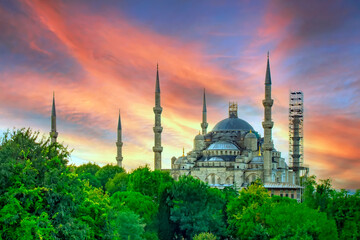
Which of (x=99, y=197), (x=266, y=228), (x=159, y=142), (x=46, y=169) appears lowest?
(x=266, y=228)

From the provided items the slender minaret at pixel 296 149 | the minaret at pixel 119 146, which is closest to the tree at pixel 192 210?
the slender minaret at pixel 296 149

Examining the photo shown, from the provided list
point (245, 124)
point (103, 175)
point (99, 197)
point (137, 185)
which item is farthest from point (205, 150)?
point (99, 197)

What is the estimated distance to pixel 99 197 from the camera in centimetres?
2228

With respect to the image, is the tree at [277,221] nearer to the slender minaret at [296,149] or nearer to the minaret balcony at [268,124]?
the minaret balcony at [268,124]

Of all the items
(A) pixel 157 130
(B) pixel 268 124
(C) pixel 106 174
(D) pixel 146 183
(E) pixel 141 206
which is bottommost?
(E) pixel 141 206

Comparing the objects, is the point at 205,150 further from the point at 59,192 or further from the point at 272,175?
the point at 59,192

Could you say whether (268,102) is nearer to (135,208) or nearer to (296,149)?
(296,149)

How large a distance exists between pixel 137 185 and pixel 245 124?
42320mm

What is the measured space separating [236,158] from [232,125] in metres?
15.2

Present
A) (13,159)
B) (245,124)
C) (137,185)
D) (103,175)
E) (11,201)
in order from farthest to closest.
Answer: (245,124) < (103,175) < (137,185) < (13,159) < (11,201)

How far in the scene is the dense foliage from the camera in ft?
56.6

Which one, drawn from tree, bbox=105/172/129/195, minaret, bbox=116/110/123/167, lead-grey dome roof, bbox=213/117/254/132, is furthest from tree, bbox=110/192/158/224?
lead-grey dome roof, bbox=213/117/254/132

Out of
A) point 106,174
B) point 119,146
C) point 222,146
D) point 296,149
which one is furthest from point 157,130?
Answer: point 296,149

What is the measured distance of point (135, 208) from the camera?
36.8 m
